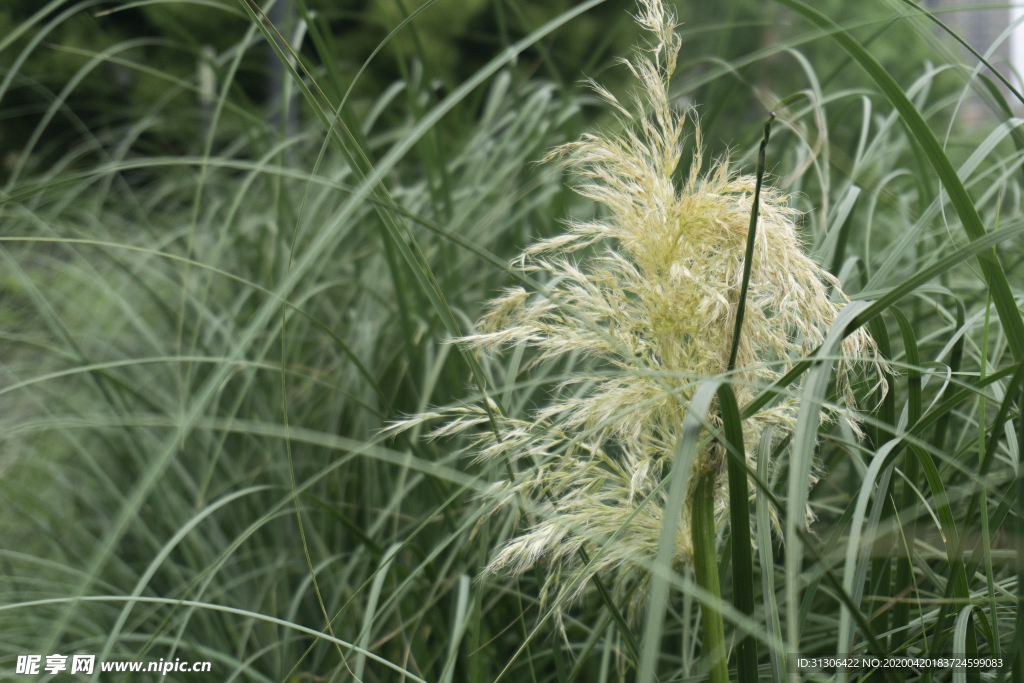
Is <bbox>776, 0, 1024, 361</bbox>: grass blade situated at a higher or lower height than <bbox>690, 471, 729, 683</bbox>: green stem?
higher

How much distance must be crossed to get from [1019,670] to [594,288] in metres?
0.59

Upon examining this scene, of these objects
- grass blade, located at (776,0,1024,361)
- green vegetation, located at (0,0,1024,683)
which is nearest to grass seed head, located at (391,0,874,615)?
green vegetation, located at (0,0,1024,683)

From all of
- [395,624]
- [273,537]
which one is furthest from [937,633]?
[273,537]

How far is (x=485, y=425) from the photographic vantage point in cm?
161

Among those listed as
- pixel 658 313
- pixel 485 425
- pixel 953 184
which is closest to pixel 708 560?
pixel 658 313

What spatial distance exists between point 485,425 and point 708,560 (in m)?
1.03

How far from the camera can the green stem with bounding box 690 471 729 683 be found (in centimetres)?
61

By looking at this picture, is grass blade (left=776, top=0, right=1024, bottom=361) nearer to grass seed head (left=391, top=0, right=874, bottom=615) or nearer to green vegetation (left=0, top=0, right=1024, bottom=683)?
green vegetation (left=0, top=0, right=1024, bottom=683)

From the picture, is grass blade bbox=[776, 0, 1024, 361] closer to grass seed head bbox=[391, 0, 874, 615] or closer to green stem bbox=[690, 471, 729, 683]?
grass seed head bbox=[391, 0, 874, 615]

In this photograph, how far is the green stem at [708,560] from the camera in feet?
1.99

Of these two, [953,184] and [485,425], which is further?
[485,425]

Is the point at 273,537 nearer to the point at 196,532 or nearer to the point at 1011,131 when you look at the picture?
the point at 196,532

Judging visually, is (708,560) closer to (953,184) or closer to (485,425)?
(953,184)

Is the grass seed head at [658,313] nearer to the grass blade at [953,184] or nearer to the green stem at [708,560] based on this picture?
the green stem at [708,560]
